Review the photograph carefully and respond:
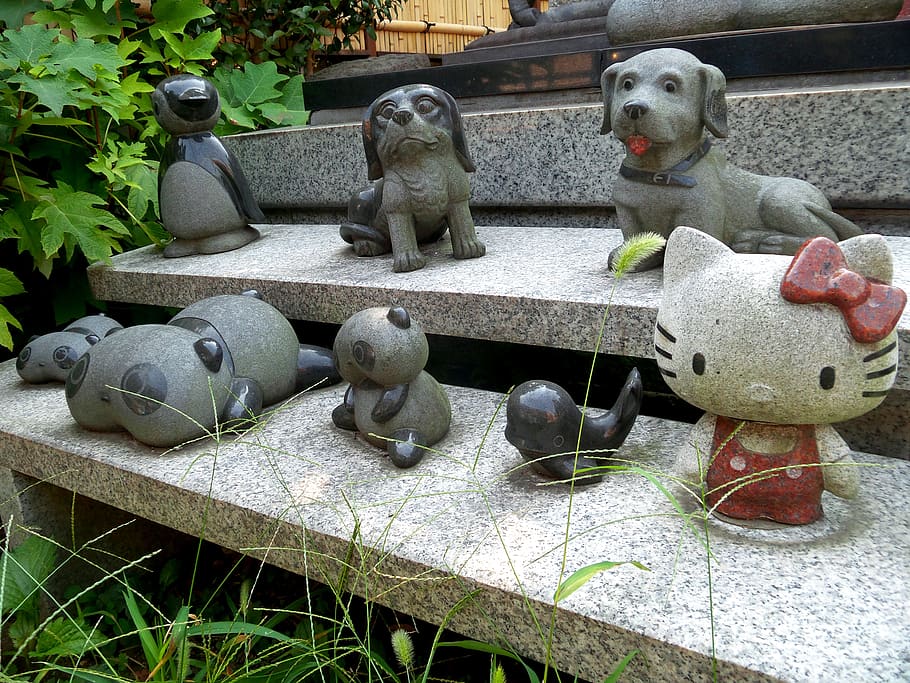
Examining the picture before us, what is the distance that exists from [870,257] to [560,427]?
27.9 inches

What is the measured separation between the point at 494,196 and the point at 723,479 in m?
2.12

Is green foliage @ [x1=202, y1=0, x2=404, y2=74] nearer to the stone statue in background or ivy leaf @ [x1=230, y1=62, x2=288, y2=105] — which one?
ivy leaf @ [x1=230, y1=62, x2=288, y2=105]

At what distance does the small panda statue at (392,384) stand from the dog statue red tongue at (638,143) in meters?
0.82

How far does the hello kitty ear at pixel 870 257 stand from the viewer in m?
1.36

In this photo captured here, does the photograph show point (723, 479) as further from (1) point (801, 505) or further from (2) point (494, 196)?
(2) point (494, 196)

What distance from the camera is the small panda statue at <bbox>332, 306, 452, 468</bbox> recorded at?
74.8 inches

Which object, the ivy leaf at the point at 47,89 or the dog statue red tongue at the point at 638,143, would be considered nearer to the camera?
the dog statue red tongue at the point at 638,143

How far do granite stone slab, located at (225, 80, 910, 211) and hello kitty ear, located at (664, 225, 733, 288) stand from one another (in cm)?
144

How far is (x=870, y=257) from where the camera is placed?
1371 mm

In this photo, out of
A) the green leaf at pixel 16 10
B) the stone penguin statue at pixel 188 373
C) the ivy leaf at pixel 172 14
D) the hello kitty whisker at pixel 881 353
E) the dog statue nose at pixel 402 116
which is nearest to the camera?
the hello kitty whisker at pixel 881 353

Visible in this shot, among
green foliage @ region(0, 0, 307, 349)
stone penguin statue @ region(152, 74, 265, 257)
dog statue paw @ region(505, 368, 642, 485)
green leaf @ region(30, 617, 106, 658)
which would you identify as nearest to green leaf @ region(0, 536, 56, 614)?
green leaf @ region(30, 617, 106, 658)

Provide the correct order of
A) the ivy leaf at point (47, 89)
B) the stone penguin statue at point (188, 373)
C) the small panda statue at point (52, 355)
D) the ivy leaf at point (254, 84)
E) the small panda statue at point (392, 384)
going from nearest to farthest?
the small panda statue at point (392, 384) → the stone penguin statue at point (188, 373) → the small panda statue at point (52, 355) → the ivy leaf at point (47, 89) → the ivy leaf at point (254, 84)

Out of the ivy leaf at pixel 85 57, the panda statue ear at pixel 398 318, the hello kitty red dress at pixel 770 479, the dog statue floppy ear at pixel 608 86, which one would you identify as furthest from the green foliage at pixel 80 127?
the hello kitty red dress at pixel 770 479

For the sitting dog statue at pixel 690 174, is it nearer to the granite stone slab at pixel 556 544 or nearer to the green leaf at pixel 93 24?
the granite stone slab at pixel 556 544
